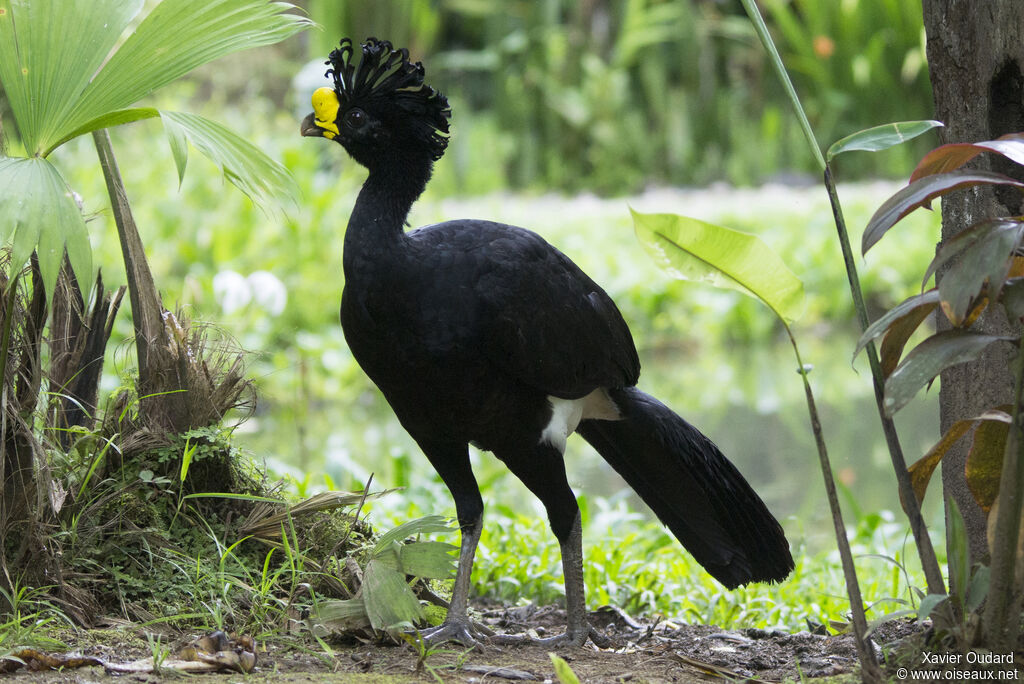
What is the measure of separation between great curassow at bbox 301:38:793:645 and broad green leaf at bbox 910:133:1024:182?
3.78 ft

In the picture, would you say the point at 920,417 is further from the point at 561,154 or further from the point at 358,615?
the point at 561,154

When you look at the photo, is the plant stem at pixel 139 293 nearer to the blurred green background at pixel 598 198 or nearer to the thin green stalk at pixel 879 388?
the blurred green background at pixel 598 198

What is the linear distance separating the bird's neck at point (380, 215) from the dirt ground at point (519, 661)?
982mm

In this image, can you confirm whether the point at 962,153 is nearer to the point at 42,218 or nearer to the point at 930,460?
the point at 930,460

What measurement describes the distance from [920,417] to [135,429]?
509cm

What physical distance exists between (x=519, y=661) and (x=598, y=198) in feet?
35.5

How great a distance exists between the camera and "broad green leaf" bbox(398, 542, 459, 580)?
108 inches

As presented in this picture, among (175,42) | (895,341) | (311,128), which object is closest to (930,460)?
(895,341)

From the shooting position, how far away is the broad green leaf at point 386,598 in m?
2.65

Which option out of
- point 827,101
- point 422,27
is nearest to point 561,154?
point 422,27

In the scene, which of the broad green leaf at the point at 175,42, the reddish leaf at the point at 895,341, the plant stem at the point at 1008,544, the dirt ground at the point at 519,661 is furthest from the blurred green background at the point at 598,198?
the plant stem at the point at 1008,544

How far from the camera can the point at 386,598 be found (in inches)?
105

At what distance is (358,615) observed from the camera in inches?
106

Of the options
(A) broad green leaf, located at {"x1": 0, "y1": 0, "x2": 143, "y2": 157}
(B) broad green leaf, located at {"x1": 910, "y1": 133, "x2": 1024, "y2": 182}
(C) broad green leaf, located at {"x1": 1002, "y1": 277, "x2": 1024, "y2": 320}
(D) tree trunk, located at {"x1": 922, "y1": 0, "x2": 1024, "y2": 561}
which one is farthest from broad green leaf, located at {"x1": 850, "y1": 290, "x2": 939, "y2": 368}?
(A) broad green leaf, located at {"x1": 0, "y1": 0, "x2": 143, "y2": 157}
